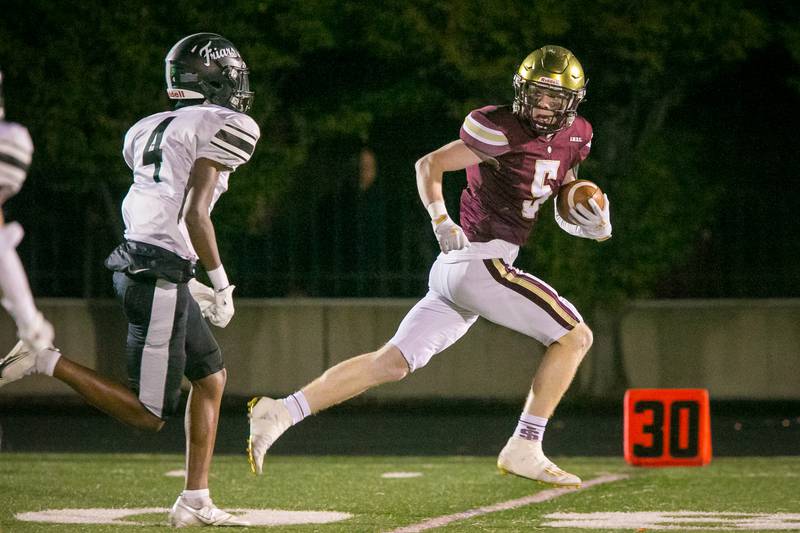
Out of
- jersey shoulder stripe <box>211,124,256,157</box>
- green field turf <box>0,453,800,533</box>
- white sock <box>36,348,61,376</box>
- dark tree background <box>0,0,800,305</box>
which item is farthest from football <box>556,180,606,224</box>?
dark tree background <box>0,0,800,305</box>

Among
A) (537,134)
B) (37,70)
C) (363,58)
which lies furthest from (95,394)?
(363,58)

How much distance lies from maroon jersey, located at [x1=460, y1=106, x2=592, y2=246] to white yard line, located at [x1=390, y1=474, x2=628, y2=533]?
1.16 meters

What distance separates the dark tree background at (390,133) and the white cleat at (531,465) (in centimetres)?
671

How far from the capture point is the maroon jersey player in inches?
222

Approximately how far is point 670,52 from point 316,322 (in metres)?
4.11

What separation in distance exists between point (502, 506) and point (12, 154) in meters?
3.21

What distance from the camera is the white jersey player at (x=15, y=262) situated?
3658mm

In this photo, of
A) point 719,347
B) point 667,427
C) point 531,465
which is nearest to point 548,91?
point 531,465

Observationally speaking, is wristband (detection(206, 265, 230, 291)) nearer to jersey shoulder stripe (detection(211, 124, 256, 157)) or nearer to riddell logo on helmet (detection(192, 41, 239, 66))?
jersey shoulder stripe (detection(211, 124, 256, 157))

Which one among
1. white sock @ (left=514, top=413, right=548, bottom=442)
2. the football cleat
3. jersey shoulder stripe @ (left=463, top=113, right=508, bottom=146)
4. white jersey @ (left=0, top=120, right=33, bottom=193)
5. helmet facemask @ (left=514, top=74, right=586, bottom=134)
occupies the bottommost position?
white sock @ (left=514, top=413, right=548, bottom=442)

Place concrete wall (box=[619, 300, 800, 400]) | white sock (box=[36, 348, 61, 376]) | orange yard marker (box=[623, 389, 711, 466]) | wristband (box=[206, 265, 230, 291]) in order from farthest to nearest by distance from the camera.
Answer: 1. concrete wall (box=[619, 300, 800, 400])
2. orange yard marker (box=[623, 389, 711, 466])
3. wristband (box=[206, 265, 230, 291])
4. white sock (box=[36, 348, 61, 376])

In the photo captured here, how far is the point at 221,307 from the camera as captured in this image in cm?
543

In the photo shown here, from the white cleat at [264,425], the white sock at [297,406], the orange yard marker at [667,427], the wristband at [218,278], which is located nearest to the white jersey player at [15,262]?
the wristband at [218,278]

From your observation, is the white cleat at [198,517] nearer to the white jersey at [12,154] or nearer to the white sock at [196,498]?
the white sock at [196,498]
